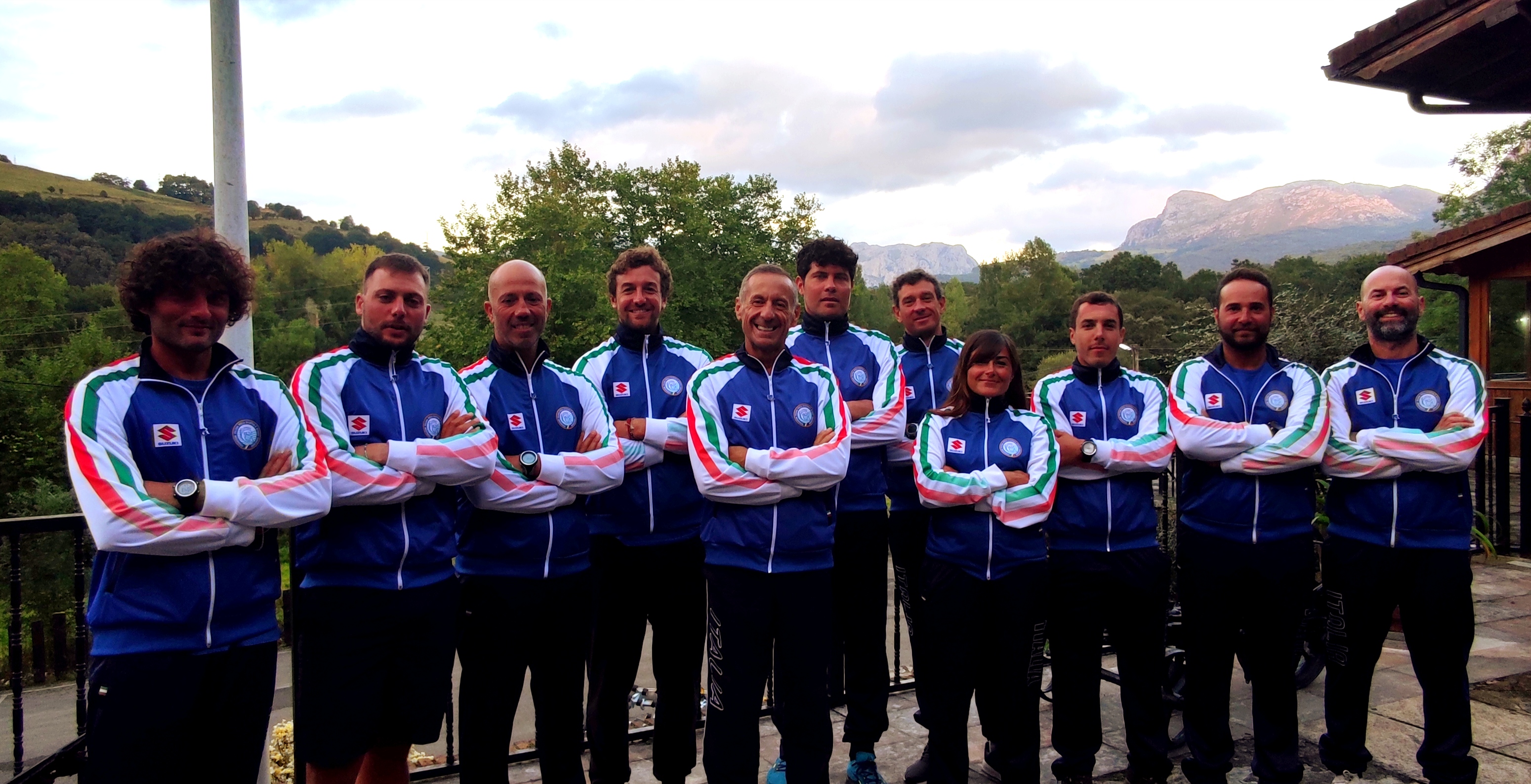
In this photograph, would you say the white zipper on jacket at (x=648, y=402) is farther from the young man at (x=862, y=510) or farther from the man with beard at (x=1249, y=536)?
the man with beard at (x=1249, y=536)

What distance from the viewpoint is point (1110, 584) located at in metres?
3.87

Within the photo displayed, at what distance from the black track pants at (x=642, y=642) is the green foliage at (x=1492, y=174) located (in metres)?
54.7

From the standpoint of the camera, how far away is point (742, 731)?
11.5ft

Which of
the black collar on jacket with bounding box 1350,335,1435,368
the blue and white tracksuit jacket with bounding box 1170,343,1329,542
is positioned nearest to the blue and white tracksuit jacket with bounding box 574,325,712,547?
the blue and white tracksuit jacket with bounding box 1170,343,1329,542

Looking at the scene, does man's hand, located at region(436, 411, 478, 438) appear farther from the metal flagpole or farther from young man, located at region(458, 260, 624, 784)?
the metal flagpole

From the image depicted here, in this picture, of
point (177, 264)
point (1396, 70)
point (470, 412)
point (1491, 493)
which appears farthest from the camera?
point (1491, 493)

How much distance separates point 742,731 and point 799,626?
0.45m

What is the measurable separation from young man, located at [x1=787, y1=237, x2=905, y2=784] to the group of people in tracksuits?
0.01 m

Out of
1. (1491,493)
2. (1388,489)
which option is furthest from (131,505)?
(1491,493)

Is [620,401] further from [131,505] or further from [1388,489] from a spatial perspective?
[1388,489]

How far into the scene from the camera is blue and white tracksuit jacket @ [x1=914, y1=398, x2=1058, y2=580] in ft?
12.0

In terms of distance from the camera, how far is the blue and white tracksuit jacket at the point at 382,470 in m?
3.06

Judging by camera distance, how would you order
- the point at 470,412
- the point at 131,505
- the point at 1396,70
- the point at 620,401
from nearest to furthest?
the point at 131,505 < the point at 470,412 < the point at 620,401 < the point at 1396,70

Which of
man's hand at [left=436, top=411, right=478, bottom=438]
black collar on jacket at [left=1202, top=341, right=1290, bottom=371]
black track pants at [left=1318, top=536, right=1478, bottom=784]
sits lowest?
black track pants at [left=1318, top=536, right=1478, bottom=784]
